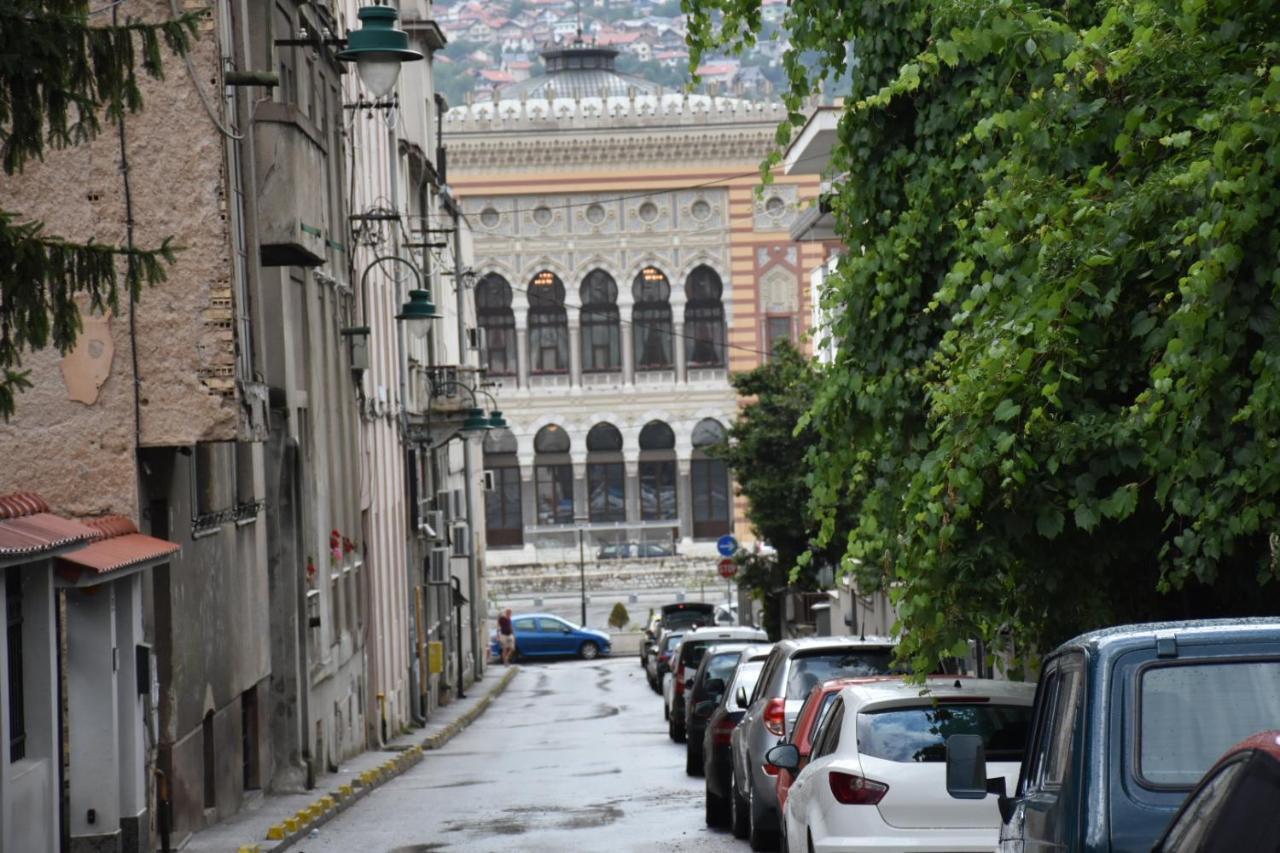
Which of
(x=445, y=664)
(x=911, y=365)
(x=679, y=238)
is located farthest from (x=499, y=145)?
(x=911, y=365)

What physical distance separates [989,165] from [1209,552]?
14.2 feet

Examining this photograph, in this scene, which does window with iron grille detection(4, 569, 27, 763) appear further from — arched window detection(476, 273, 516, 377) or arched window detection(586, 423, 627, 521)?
arched window detection(586, 423, 627, 521)

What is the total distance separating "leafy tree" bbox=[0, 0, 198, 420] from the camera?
9281mm

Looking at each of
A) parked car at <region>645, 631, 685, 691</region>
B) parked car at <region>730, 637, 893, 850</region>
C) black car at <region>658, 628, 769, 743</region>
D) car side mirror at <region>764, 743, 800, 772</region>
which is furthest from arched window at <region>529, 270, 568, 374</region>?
car side mirror at <region>764, 743, 800, 772</region>

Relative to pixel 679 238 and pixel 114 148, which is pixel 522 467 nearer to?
pixel 679 238

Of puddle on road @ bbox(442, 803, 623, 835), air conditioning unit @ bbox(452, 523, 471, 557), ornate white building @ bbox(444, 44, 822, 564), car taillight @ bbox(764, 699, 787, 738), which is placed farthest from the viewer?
ornate white building @ bbox(444, 44, 822, 564)

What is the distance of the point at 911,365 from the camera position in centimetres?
1394

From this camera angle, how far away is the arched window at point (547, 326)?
295 feet

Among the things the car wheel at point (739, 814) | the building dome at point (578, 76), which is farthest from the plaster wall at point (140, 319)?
the building dome at point (578, 76)

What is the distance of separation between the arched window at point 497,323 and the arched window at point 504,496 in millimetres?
2877

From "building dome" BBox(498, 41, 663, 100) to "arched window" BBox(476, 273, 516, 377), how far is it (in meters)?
19.0

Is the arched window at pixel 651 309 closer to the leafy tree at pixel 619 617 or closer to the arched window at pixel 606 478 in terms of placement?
the arched window at pixel 606 478

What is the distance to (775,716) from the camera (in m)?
15.9

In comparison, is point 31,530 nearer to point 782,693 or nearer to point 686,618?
point 782,693
